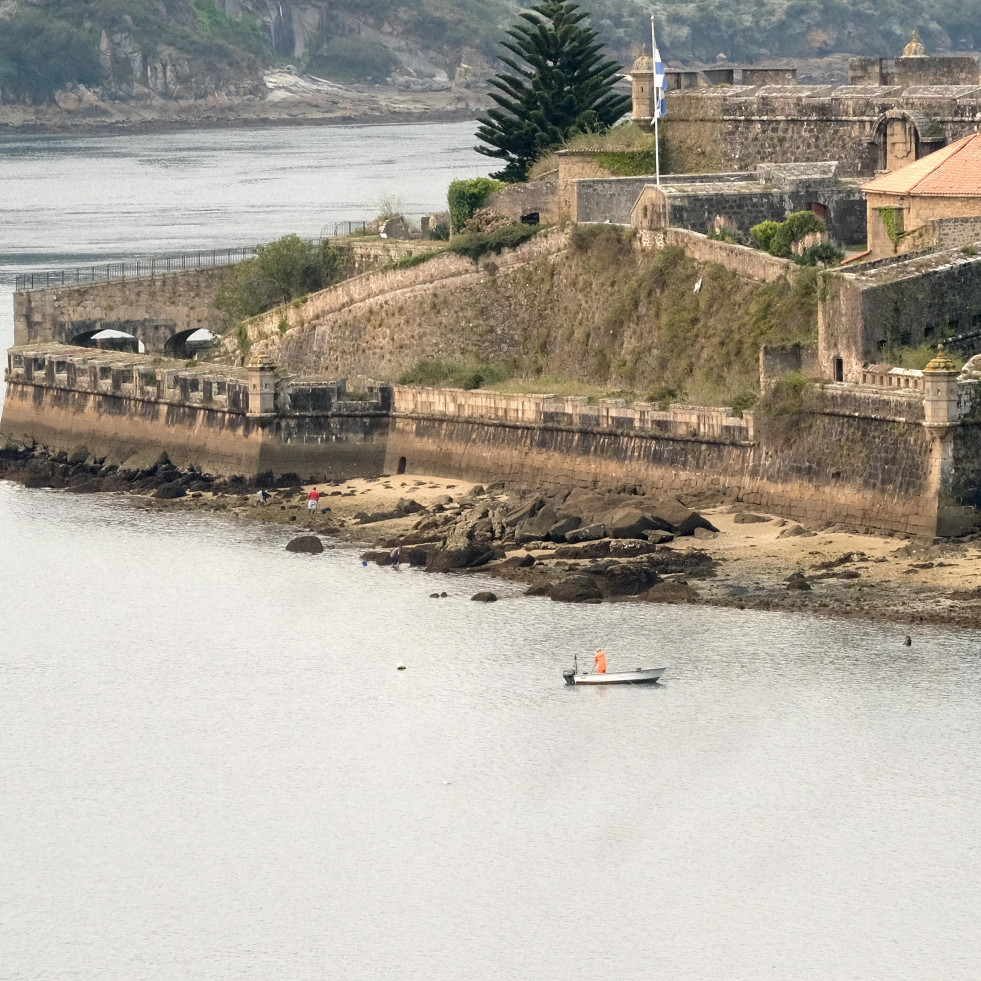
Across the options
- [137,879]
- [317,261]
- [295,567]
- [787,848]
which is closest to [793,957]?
[787,848]

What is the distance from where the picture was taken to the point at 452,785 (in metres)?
38.5

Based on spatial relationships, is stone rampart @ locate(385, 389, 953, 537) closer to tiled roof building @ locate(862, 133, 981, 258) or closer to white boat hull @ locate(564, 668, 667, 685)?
tiled roof building @ locate(862, 133, 981, 258)

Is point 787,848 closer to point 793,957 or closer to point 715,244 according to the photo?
point 793,957

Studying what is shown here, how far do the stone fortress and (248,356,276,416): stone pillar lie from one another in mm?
43

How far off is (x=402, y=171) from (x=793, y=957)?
12201 centimetres

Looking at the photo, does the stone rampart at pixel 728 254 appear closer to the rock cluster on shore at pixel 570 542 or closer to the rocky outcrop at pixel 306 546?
the rock cluster on shore at pixel 570 542

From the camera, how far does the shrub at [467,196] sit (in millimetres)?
66812

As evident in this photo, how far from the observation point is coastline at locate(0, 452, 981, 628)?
45.1 meters

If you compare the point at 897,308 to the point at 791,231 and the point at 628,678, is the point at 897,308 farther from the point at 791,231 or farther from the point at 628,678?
the point at 628,678

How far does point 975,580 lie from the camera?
45.3 metres

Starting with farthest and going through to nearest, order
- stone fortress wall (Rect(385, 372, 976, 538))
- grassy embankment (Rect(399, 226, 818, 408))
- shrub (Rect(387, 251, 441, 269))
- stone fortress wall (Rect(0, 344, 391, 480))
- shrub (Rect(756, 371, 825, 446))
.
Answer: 1. shrub (Rect(387, 251, 441, 269))
2. stone fortress wall (Rect(0, 344, 391, 480))
3. grassy embankment (Rect(399, 226, 818, 408))
4. shrub (Rect(756, 371, 825, 446))
5. stone fortress wall (Rect(385, 372, 976, 538))

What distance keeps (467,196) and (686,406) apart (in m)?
16.1

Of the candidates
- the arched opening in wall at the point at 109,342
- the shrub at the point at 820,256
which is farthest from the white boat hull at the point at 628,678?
the arched opening in wall at the point at 109,342

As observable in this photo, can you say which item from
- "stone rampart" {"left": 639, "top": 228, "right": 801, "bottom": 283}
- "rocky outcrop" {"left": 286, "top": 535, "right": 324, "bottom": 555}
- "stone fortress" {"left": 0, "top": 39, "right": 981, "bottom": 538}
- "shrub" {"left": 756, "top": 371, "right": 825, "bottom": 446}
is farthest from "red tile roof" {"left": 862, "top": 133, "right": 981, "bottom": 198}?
"rocky outcrop" {"left": 286, "top": 535, "right": 324, "bottom": 555}
